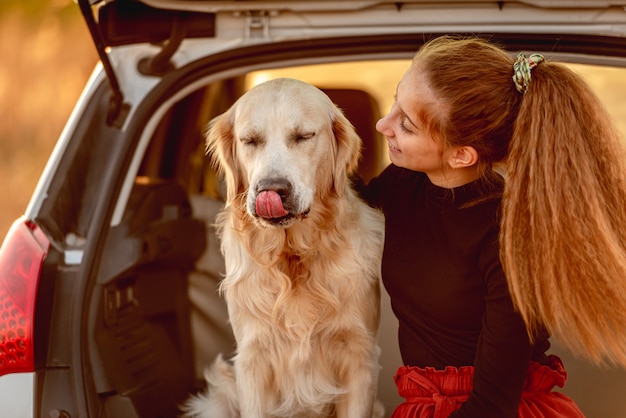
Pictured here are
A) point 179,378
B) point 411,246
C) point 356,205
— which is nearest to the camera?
point 411,246

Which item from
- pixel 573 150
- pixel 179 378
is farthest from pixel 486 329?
pixel 179 378

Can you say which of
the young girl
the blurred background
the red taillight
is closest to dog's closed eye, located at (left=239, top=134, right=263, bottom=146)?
the young girl

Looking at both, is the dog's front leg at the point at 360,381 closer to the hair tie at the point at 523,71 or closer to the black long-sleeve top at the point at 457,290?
the black long-sleeve top at the point at 457,290

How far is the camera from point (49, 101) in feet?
40.3

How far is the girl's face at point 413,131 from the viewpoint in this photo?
2092mm

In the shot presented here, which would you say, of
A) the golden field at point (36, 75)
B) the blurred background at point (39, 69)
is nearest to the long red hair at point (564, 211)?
the golden field at point (36, 75)

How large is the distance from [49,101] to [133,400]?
415 inches

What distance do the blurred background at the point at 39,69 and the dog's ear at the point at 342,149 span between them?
9654mm

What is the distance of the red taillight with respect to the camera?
211cm

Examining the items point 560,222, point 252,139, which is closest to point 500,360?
point 560,222

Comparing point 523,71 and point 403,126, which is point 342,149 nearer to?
point 403,126

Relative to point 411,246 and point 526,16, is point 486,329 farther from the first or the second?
point 526,16

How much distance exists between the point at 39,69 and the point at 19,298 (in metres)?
10.9

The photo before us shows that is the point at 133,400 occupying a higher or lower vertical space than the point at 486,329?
lower
